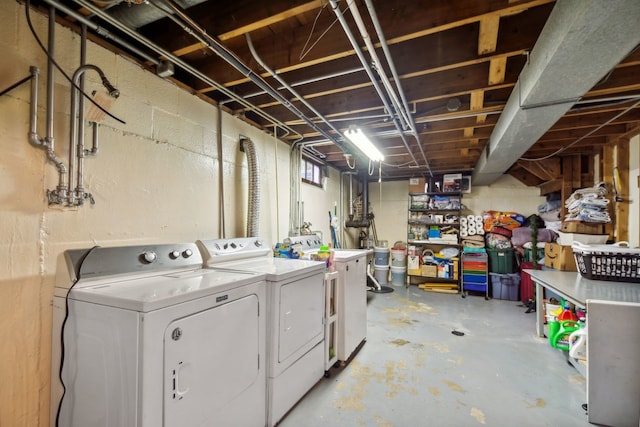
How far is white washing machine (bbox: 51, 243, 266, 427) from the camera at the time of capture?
3.74ft

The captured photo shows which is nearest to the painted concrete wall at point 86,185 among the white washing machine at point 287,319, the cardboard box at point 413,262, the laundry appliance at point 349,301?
the white washing machine at point 287,319

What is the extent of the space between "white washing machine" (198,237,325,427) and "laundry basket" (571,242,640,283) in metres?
2.58

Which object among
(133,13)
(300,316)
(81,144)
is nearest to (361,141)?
(300,316)

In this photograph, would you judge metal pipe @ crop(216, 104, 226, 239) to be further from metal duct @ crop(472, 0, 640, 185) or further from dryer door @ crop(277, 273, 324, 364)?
metal duct @ crop(472, 0, 640, 185)

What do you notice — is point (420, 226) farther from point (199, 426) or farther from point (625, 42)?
point (199, 426)

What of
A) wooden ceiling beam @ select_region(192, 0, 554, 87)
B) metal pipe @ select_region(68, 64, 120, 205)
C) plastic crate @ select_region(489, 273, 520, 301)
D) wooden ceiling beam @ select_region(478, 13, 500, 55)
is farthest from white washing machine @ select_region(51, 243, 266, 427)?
plastic crate @ select_region(489, 273, 520, 301)

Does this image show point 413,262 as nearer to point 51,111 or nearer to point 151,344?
point 151,344

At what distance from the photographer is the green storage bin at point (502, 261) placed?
16.2ft

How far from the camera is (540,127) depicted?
7.92 feet

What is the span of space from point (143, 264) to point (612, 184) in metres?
5.08

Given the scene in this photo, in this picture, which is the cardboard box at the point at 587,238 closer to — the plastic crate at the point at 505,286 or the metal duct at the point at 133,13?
the plastic crate at the point at 505,286

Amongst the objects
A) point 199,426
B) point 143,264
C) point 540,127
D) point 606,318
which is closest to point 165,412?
point 199,426

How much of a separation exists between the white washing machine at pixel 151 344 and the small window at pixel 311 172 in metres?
2.69

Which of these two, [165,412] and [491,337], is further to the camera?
[491,337]
